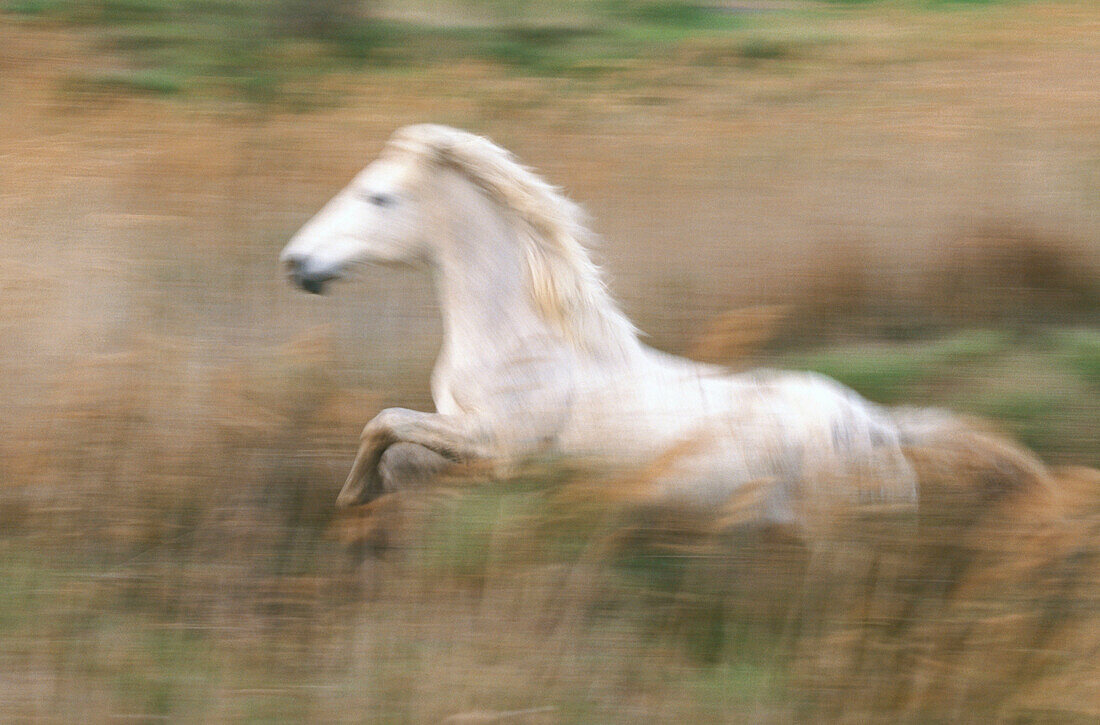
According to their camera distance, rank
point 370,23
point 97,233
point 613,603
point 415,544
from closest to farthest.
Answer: point 613,603, point 415,544, point 97,233, point 370,23

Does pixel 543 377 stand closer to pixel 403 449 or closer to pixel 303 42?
pixel 403 449

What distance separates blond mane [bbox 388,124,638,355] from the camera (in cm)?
316

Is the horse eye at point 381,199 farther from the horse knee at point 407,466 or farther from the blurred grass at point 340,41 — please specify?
the blurred grass at point 340,41

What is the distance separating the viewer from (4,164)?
527cm

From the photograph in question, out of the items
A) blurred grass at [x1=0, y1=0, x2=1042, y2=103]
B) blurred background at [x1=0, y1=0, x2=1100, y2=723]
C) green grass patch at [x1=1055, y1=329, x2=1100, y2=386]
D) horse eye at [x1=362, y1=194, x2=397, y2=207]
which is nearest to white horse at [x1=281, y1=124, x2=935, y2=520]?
horse eye at [x1=362, y1=194, x2=397, y2=207]

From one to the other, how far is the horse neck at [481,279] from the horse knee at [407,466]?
0.92ft

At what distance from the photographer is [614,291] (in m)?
4.65

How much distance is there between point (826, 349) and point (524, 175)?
1.44 meters

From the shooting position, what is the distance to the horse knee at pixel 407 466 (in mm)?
3104

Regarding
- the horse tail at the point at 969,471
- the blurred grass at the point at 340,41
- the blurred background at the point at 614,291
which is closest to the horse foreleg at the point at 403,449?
the blurred background at the point at 614,291

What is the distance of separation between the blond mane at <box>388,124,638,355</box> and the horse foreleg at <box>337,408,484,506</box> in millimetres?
409

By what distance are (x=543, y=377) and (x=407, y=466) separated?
424 millimetres

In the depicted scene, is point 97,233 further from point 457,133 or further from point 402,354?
point 457,133

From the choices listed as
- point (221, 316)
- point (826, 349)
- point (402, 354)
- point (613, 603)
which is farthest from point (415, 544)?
point (826, 349)
